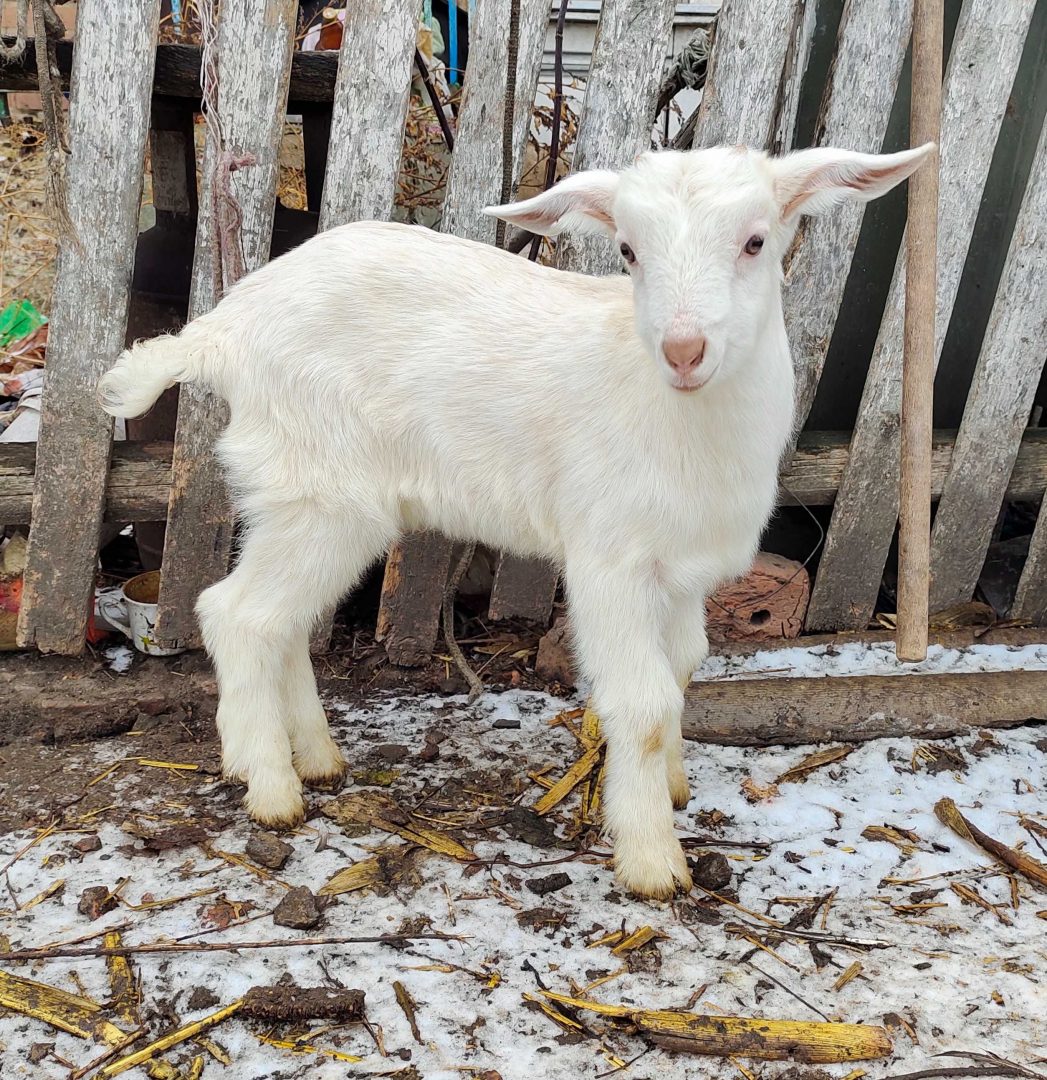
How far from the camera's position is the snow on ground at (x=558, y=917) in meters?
2.18

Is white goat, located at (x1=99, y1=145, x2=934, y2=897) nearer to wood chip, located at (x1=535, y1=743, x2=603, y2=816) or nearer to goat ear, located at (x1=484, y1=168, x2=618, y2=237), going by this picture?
goat ear, located at (x1=484, y1=168, x2=618, y2=237)

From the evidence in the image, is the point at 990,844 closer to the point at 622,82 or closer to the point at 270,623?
the point at 270,623

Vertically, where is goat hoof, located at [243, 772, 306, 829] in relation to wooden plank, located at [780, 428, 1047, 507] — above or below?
below

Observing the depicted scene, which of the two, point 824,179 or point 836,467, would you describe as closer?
point 824,179

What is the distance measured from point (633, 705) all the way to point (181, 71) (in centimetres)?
243

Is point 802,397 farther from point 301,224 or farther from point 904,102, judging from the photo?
point 301,224

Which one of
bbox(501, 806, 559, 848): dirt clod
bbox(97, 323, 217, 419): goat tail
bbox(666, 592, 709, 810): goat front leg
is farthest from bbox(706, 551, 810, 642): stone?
bbox(97, 323, 217, 419): goat tail

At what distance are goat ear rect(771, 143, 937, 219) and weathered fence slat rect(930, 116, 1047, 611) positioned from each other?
1589 millimetres

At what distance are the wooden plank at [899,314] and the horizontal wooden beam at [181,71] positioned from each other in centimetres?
203

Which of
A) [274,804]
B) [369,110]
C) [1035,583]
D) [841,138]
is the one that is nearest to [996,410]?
[1035,583]

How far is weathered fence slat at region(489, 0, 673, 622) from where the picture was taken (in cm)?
317

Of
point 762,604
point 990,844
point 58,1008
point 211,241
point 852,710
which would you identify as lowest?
point 58,1008

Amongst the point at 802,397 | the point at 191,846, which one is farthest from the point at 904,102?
the point at 191,846

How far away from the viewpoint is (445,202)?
133 inches
